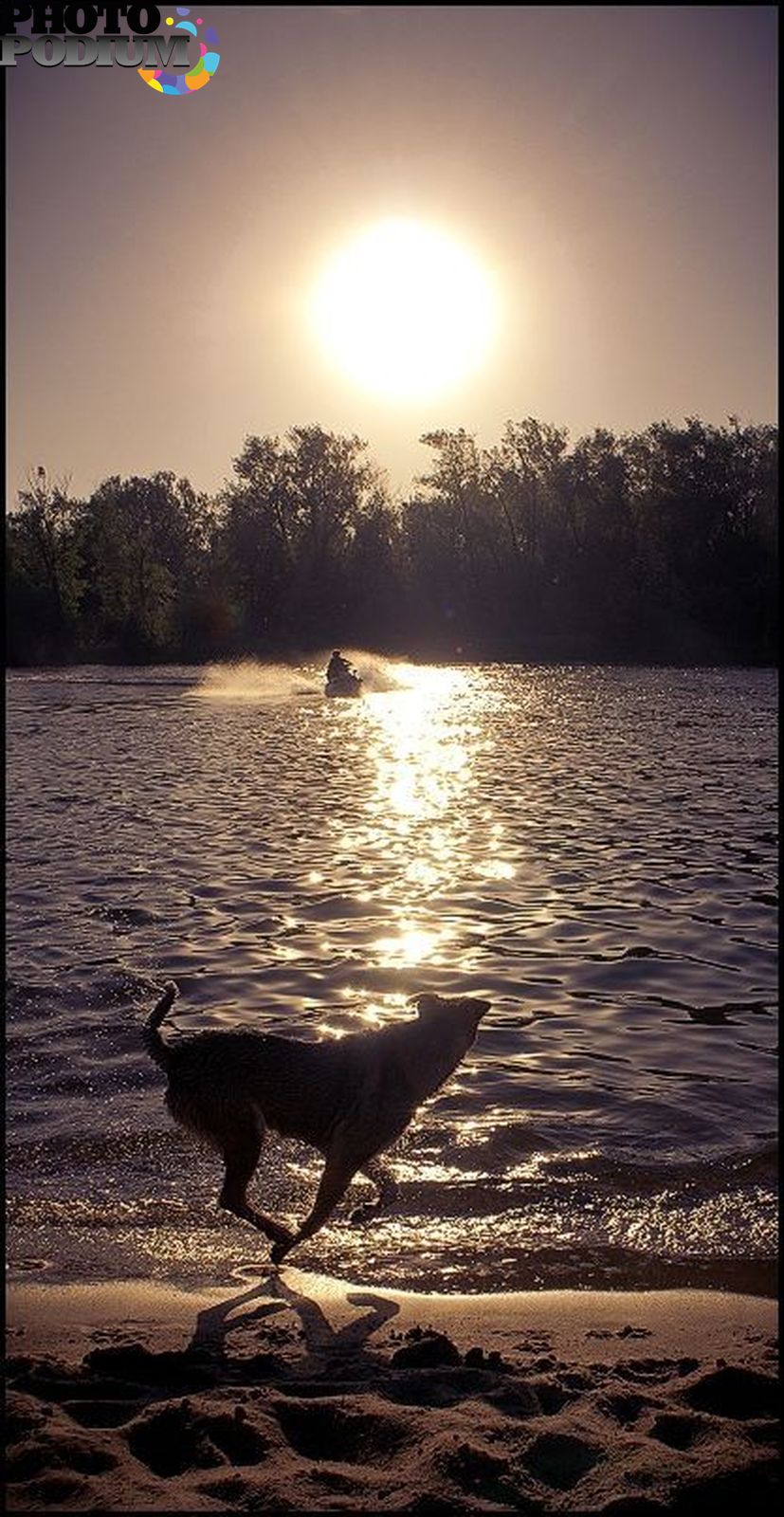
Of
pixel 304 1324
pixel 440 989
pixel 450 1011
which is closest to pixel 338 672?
pixel 440 989

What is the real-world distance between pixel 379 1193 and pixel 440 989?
4358 millimetres

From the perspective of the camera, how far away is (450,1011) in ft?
24.5

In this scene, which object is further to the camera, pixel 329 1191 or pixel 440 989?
pixel 440 989

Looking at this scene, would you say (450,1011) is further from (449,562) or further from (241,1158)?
(449,562)

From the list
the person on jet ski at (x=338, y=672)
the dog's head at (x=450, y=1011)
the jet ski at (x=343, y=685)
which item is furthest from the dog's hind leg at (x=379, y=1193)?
the jet ski at (x=343, y=685)

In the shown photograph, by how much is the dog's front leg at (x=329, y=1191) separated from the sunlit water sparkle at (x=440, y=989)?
29 cm

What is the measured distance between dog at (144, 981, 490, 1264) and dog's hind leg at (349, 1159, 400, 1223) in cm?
2

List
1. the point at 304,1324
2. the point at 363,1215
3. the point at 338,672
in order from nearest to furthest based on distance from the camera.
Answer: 1. the point at 304,1324
2. the point at 363,1215
3. the point at 338,672

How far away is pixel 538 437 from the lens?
357 ft

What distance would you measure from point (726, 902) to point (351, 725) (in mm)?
27872

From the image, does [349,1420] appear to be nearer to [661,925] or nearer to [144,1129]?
[144,1129]

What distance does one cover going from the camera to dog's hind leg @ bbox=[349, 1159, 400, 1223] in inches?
285

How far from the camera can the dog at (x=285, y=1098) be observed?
6824 mm

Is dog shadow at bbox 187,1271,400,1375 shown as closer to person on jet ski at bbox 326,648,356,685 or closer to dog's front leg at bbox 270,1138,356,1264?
dog's front leg at bbox 270,1138,356,1264
